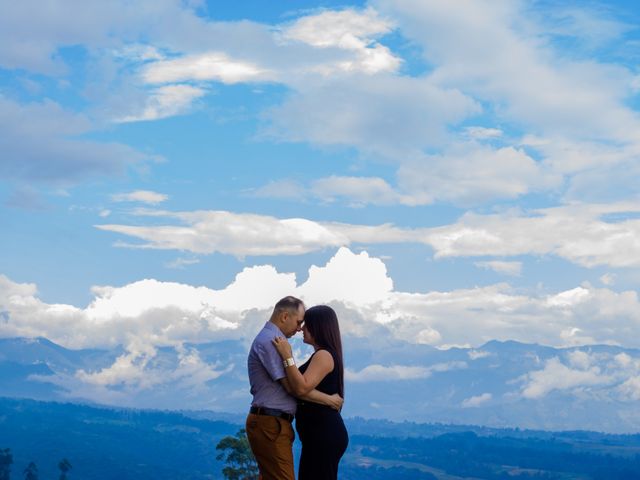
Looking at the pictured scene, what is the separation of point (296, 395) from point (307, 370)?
0.43 meters

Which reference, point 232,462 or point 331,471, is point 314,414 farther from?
point 232,462

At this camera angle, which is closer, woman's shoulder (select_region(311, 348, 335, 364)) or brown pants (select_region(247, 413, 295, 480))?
woman's shoulder (select_region(311, 348, 335, 364))

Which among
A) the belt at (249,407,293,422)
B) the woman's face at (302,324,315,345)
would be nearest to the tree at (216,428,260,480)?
the belt at (249,407,293,422)

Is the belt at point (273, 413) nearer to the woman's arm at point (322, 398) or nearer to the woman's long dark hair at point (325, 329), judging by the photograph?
the woman's arm at point (322, 398)

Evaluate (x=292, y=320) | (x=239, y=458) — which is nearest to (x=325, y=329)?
(x=292, y=320)

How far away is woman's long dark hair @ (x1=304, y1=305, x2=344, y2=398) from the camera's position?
14727mm

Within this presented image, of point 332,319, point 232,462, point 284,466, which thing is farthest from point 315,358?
point 232,462

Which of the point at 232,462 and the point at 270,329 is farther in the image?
the point at 232,462

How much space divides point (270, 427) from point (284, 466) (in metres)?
0.69

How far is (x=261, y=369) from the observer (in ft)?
49.2

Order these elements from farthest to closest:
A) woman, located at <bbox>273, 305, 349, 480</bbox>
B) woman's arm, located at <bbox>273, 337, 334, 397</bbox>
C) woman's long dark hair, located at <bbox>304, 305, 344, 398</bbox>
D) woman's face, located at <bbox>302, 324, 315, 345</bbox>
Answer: woman's face, located at <bbox>302, 324, 315, 345</bbox>, woman's long dark hair, located at <bbox>304, 305, 344, 398</bbox>, woman, located at <bbox>273, 305, 349, 480</bbox>, woman's arm, located at <bbox>273, 337, 334, 397</bbox>

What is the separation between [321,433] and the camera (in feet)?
49.0

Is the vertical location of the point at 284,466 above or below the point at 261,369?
below

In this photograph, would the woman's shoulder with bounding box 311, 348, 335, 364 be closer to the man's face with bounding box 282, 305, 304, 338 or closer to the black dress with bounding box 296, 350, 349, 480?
the black dress with bounding box 296, 350, 349, 480
